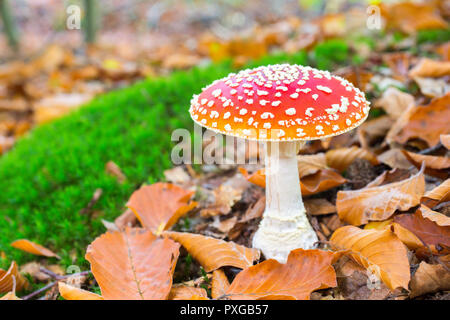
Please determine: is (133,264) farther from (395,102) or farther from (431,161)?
(395,102)

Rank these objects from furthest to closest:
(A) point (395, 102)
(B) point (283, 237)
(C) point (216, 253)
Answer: (A) point (395, 102)
(B) point (283, 237)
(C) point (216, 253)

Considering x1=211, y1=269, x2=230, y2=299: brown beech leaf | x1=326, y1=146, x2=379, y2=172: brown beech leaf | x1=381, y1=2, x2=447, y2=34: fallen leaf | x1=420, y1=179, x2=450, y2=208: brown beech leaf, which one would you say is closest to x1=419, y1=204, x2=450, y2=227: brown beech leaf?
x1=420, y1=179, x2=450, y2=208: brown beech leaf

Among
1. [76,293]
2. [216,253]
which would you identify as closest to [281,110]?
[216,253]

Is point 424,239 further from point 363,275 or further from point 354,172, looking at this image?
point 354,172

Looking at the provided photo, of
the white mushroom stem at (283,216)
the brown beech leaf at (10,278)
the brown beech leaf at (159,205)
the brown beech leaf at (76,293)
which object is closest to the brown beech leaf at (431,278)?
the white mushroom stem at (283,216)

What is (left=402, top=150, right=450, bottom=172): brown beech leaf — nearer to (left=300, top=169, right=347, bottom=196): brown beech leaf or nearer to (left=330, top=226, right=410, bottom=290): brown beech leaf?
(left=300, top=169, right=347, bottom=196): brown beech leaf

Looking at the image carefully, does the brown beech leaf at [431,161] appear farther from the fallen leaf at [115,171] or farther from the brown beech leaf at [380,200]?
the fallen leaf at [115,171]

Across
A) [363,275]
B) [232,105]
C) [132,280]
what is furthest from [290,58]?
[132,280]
